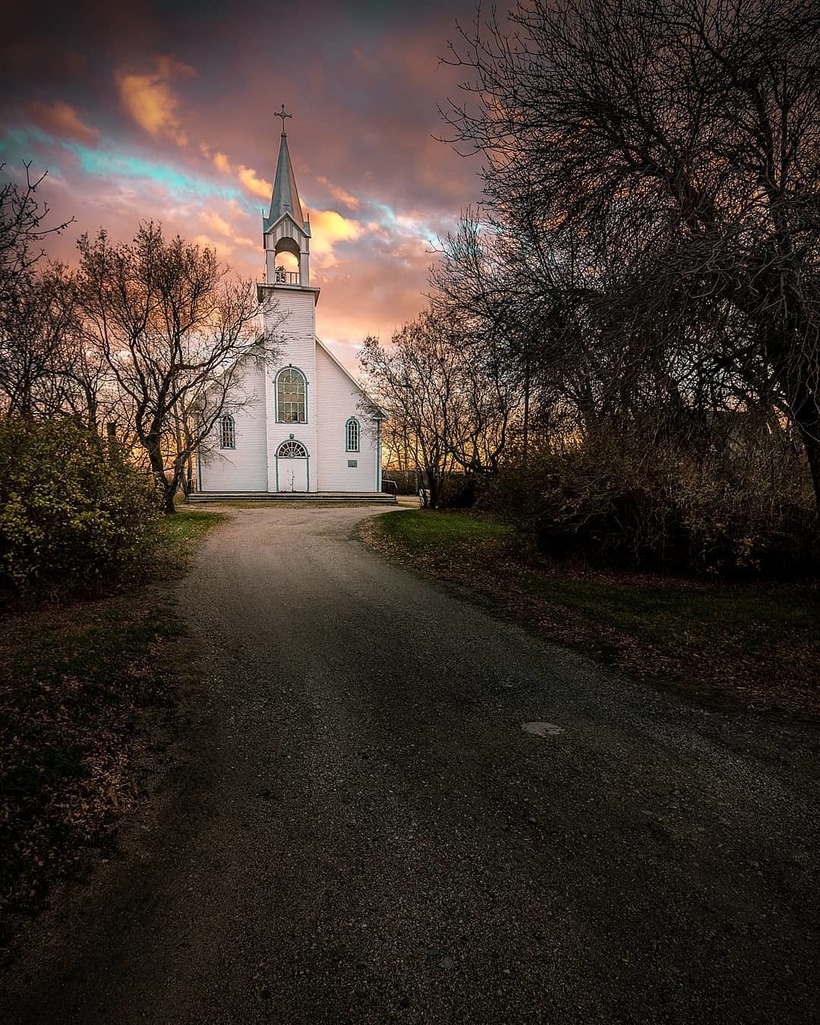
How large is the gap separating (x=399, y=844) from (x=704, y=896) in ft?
5.38

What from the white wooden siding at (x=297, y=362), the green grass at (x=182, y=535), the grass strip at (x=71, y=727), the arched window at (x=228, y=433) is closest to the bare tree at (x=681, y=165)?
the grass strip at (x=71, y=727)

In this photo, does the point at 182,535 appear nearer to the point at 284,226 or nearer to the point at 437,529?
the point at 437,529

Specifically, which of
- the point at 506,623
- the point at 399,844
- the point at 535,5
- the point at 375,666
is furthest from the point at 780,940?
the point at 535,5

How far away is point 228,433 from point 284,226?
46.7ft

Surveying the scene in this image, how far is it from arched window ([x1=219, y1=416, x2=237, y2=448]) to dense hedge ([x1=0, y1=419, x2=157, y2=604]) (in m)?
24.7

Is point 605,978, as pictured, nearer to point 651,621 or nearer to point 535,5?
point 651,621

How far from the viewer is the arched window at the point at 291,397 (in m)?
33.2

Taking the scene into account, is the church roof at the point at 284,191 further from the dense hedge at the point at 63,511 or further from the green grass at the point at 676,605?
the green grass at the point at 676,605

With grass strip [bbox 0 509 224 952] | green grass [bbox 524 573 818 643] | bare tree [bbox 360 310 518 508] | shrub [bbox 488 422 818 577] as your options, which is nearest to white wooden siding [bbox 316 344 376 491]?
bare tree [bbox 360 310 518 508]

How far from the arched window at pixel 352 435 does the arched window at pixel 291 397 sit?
9.80ft

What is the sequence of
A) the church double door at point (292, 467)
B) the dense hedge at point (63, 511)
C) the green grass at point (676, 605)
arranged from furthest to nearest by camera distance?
the church double door at point (292, 467), the green grass at point (676, 605), the dense hedge at point (63, 511)

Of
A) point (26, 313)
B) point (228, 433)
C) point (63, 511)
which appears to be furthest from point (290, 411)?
point (63, 511)

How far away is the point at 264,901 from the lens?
2.54 metres

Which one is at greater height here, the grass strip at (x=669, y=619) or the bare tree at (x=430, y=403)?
the bare tree at (x=430, y=403)
